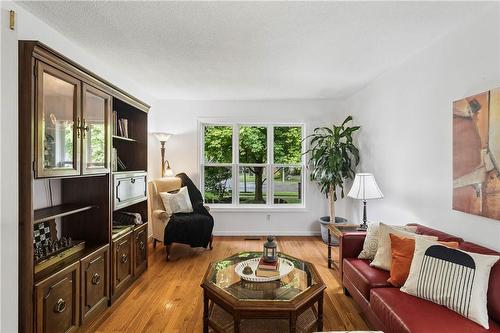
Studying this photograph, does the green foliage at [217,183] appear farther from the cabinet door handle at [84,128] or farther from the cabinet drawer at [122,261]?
the cabinet door handle at [84,128]

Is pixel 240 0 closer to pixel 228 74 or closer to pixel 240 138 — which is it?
pixel 228 74

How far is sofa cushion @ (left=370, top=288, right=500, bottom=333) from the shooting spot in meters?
1.52

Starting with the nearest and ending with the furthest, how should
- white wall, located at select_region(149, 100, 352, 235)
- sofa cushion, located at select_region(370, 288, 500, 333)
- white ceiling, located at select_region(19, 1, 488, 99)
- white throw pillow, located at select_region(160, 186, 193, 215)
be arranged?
sofa cushion, located at select_region(370, 288, 500, 333), white ceiling, located at select_region(19, 1, 488, 99), white throw pillow, located at select_region(160, 186, 193, 215), white wall, located at select_region(149, 100, 352, 235)

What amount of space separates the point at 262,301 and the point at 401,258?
3.72ft

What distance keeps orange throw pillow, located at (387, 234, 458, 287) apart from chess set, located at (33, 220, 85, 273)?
8.36ft

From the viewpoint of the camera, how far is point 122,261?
2.79 meters

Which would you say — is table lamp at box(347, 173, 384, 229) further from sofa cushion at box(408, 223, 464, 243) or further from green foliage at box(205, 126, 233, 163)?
green foliage at box(205, 126, 233, 163)

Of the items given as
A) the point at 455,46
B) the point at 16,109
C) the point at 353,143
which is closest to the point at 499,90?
the point at 455,46

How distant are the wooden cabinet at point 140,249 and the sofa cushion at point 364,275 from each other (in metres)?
2.28

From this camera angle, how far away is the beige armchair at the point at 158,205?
381 centimetres

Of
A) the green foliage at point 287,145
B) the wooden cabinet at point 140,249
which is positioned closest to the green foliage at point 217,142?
the green foliage at point 287,145

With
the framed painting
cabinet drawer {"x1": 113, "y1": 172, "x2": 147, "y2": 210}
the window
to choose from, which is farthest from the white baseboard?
the framed painting

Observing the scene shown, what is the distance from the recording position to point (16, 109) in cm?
173

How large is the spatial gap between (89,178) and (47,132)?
84cm
